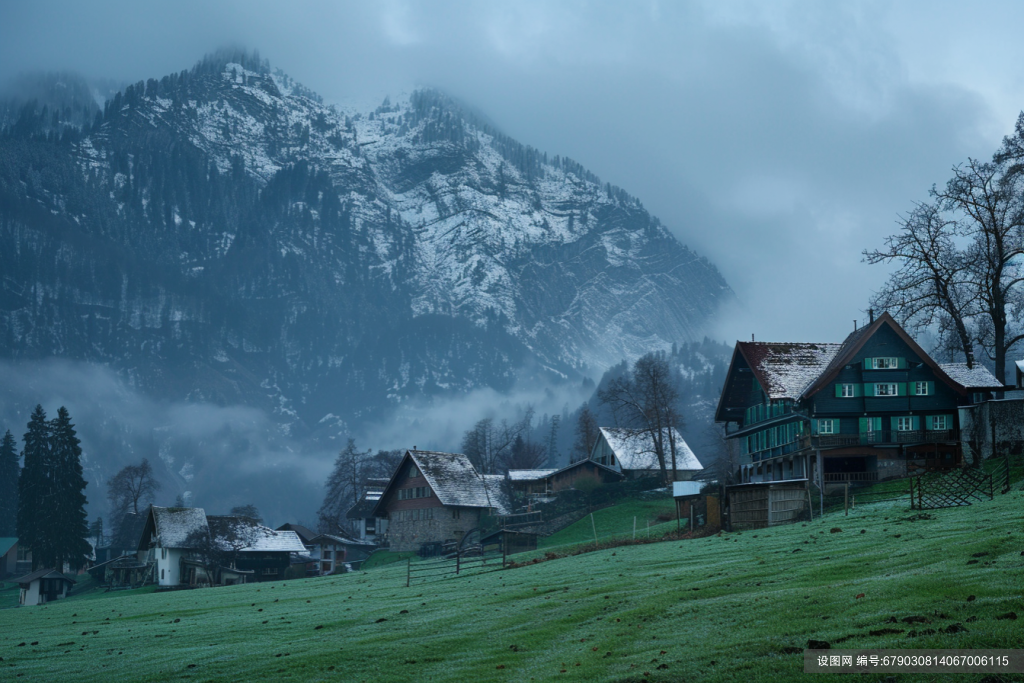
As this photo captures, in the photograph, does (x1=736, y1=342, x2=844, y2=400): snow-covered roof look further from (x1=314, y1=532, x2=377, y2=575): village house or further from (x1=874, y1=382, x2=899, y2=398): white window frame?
(x1=314, y1=532, x2=377, y2=575): village house

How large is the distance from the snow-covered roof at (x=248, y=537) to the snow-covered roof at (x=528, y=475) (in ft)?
97.6

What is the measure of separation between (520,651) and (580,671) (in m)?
3.73

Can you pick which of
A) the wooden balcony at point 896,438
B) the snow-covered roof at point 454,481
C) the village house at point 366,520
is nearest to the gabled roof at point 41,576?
the village house at point 366,520

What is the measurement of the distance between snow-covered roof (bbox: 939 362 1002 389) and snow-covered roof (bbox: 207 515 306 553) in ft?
235

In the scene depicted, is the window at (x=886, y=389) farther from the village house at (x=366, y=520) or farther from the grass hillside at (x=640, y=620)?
the village house at (x=366, y=520)

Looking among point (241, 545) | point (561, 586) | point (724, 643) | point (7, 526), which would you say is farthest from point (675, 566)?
point (7, 526)

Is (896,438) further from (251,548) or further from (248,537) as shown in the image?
(248,537)

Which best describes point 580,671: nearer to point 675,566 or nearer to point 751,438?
point 675,566

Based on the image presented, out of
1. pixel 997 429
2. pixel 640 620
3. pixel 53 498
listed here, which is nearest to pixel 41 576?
pixel 53 498

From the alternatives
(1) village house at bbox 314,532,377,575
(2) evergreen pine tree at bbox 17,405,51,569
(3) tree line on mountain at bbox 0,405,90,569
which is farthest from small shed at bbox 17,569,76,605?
(1) village house at bbox 314,532,377,575

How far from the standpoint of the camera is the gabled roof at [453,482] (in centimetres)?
9888

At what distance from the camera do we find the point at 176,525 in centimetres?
10431

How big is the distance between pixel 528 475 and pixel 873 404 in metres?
64.6

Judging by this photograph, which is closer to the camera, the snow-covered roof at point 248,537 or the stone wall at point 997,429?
the stone wall at point 997,429
